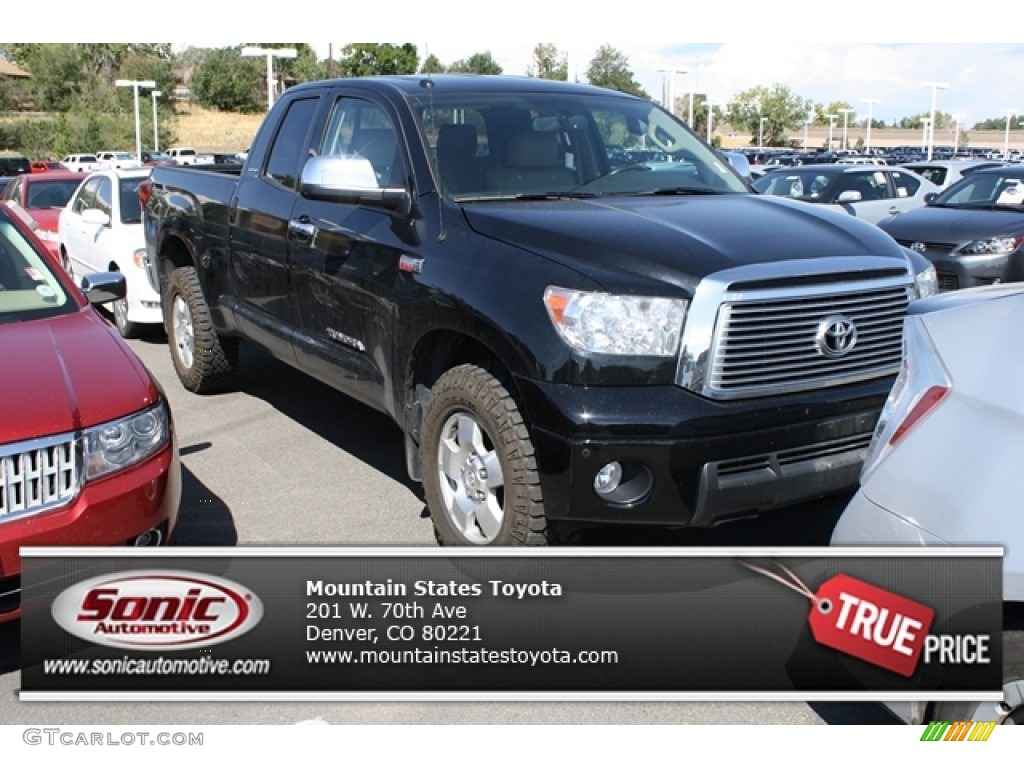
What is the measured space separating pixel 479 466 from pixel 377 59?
36701 mm

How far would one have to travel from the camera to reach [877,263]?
14.0 ft

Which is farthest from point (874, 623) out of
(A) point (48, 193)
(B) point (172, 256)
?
(A) point (48, 193)

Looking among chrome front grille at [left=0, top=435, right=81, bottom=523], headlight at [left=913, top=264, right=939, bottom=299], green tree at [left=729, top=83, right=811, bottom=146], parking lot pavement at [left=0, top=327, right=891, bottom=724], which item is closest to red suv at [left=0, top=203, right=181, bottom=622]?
chrome front grille at [left=0, top=435, right=81, bottom=523]

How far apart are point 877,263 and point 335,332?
2517 mm

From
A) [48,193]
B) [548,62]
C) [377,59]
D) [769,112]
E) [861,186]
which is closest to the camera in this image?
[48,193]

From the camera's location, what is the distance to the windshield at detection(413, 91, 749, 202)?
16.0ft

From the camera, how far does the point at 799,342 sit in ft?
13.1

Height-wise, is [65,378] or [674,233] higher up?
[674,233]

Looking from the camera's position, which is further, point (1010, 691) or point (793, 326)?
point (793, 326)

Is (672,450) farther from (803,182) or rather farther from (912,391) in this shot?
(803,182)

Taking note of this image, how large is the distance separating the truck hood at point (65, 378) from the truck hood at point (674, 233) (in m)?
1.50

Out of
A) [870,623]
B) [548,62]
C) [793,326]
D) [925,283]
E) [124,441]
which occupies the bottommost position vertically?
[870,623]

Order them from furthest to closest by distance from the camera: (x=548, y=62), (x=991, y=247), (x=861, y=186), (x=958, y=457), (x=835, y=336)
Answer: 1. (x=548, y=62)
2. (x=861, y=186)
3. (x=991, y=247)
4. (x=835, y=336)
5. (x=958, y=457)

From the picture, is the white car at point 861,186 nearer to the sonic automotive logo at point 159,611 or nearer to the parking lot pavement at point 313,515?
the parking lot pavement at point 313,515
